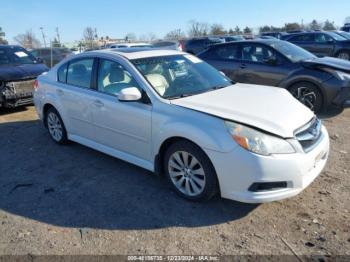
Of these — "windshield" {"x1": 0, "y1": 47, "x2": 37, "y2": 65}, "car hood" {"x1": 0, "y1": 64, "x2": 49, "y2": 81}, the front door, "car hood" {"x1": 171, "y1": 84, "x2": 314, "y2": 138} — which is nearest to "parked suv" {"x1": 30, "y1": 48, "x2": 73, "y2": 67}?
"windshield" {"x1": 0, "y1": 47, "x2": 37, "y2": 65}

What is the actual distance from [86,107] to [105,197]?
4.73 ft

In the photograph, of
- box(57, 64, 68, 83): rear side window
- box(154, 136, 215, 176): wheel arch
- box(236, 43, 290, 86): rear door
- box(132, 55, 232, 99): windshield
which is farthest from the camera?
box(236, 43, 290, 86): rear door

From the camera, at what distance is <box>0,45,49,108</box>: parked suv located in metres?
7.96

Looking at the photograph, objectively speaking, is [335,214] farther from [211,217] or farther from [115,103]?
[115,103]

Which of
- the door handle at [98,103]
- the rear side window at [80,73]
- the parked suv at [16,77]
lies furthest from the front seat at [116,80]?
the parked suv at [16,77]

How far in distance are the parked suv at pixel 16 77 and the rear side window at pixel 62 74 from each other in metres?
3.13

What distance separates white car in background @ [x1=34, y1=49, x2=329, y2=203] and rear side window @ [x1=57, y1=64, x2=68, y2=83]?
0.09 ft

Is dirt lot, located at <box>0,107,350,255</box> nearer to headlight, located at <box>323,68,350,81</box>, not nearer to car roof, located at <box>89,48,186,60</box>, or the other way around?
car roof, located at <box>89,48,186,60</box>

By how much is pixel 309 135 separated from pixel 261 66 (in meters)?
4.47

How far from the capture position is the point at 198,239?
10.4 ft

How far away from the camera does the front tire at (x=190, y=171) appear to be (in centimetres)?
349

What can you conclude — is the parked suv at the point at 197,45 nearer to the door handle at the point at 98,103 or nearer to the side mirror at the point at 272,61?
the side mirror at the point at 272,61

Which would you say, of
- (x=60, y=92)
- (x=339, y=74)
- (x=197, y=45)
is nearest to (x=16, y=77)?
(x=60, y=92)

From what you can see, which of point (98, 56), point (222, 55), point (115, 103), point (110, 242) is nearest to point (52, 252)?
point (110, 242)
